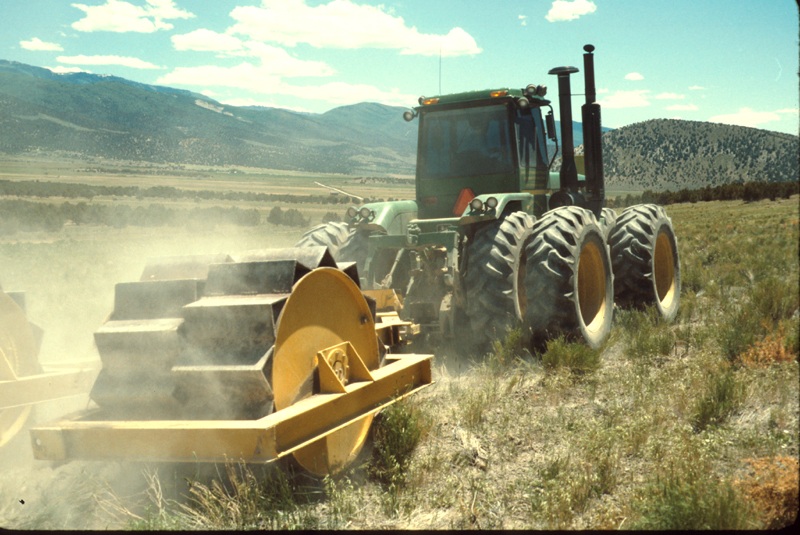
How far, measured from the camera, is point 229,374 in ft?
11.8

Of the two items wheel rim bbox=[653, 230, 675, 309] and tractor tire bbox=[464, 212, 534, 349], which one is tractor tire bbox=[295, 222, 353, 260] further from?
wheel rim bbox=[653, 230, 675, 309]

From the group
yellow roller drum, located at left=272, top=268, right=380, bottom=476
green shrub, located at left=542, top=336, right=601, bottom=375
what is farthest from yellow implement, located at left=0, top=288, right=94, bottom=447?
green shrub, located at left=542, top=336, right=601, bottom=375

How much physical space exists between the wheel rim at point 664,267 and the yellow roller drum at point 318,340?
651 centimetres

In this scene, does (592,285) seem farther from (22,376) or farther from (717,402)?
(22,376)

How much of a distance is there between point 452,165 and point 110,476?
5.43 metres

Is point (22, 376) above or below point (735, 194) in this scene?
below

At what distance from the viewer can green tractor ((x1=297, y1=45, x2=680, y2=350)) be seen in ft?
22.6

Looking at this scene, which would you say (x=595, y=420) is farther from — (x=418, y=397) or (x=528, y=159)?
(x=528, y=159)

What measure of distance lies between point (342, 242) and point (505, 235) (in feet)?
6.50

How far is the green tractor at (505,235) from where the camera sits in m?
6.88

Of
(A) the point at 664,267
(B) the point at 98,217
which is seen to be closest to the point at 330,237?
(A) the point at 664,267

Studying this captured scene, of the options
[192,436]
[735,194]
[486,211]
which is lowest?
[192,436]

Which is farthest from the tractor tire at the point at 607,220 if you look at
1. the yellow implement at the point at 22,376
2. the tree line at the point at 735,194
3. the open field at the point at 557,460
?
the tree line at the point at 735,194

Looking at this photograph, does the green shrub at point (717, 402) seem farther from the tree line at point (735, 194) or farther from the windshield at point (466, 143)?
the tree line at point (735, 194)
